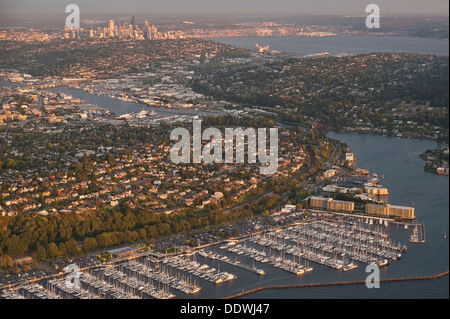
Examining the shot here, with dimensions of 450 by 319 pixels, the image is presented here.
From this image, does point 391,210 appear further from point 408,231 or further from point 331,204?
point 331,204

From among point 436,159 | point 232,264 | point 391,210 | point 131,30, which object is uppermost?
point 131,30

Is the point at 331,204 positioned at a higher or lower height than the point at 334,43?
lower

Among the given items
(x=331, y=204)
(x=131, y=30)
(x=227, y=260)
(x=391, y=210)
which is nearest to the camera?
(x=227, y=260)

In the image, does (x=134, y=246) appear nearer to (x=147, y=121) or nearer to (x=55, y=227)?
(x=55, y=227)

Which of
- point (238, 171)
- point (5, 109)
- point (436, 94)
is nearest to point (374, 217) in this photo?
point (238, 171)

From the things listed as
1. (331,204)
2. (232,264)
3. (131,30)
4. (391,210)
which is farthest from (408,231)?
(131,30)
